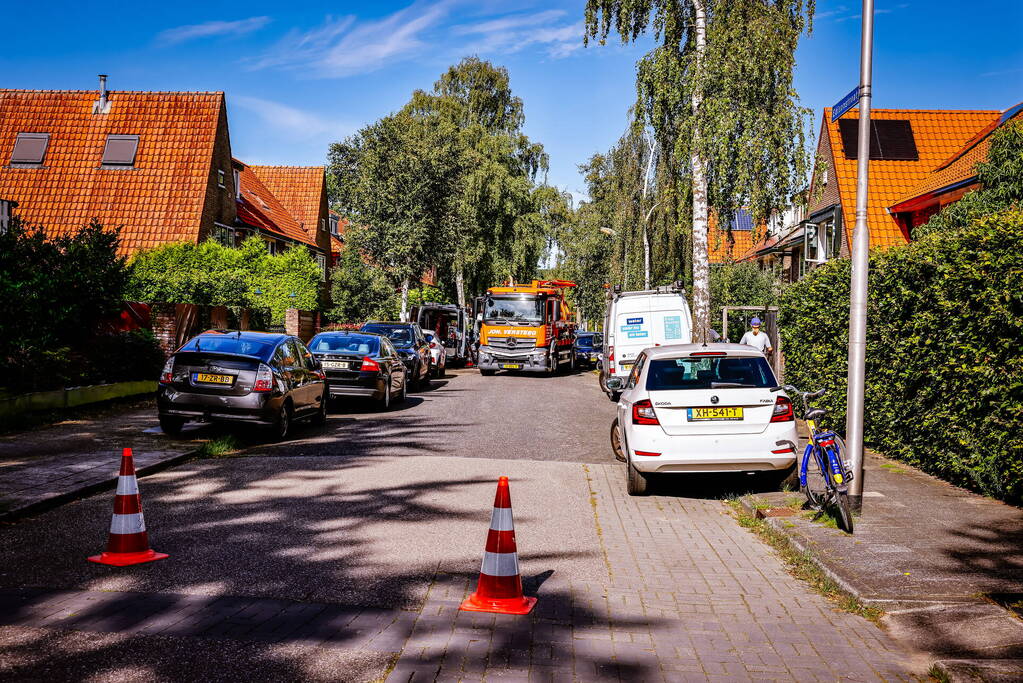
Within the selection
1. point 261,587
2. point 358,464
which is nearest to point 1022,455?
point 261,587

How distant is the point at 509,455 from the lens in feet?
40.1

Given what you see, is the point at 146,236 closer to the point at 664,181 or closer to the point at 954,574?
the point at 664,181

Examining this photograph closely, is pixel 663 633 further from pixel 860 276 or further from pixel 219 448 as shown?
pixel 219 448

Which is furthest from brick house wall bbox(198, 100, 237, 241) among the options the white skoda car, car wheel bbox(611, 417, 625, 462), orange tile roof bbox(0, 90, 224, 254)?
the white skoda car

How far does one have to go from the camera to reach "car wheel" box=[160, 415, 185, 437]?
12.6 m

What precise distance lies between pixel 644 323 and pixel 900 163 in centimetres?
1551

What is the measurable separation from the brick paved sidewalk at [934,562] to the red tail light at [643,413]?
4.49ft

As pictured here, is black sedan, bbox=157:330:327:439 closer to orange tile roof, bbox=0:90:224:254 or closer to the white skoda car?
the white skoda car

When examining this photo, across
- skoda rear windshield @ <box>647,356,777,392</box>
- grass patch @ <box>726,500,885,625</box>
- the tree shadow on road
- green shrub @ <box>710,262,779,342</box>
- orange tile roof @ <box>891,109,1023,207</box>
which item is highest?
orange tile roof @ <box>891,109,1023,207</box>

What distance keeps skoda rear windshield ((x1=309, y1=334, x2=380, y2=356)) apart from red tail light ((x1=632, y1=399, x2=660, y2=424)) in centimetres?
961

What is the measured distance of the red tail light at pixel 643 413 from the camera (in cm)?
904

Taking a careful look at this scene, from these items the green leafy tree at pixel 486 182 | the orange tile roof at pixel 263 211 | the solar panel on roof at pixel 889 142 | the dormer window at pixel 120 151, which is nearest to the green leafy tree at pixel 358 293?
the green leafy tree at pixel 486 182

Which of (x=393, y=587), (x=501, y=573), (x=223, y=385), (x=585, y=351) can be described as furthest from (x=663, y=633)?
(x=585, y=351)

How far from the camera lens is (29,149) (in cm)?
3653
